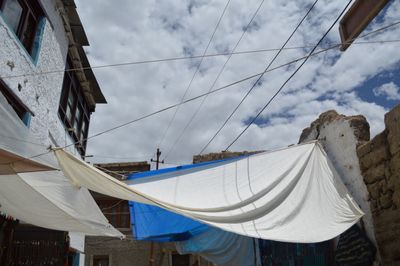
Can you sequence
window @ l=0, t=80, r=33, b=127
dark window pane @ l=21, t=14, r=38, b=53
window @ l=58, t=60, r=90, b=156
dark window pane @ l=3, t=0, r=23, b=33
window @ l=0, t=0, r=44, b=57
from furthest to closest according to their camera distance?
window @ l=58, t=60, r=90, b=156, dark window pane @ l=21, t=14, r=38, b=53, window @ l=0, t=0, r=44, b=57, dark window pane @ l=3, t=0, r=23, b=33, window @ l=0, t=80, r=33, b=127

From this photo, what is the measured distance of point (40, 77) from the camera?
22.1 ft

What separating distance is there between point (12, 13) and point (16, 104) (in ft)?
4.72

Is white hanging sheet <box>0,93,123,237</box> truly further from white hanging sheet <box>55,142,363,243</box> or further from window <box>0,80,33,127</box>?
window <box>0,80,33,127</box>

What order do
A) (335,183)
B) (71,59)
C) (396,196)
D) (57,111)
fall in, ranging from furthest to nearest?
(71,59), (57,111), (335,183), (396,196)

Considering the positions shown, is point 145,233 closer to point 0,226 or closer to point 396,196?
point 0,226

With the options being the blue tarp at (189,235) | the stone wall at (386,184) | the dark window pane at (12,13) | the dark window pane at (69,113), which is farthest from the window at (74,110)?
the stone wall at (386,184)

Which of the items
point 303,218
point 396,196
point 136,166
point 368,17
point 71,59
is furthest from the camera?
point 136,166

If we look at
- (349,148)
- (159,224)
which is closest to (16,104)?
(159,224)

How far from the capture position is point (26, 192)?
489 cm

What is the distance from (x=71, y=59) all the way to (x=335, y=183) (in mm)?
6755

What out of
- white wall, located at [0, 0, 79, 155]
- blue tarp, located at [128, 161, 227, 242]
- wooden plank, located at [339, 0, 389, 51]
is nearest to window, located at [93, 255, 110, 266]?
white wall, located at [0, 0, 79, 155]

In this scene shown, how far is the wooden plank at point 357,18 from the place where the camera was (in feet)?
8.53

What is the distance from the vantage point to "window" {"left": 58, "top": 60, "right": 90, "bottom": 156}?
878 centimetres

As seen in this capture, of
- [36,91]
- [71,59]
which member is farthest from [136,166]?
[36,91]
